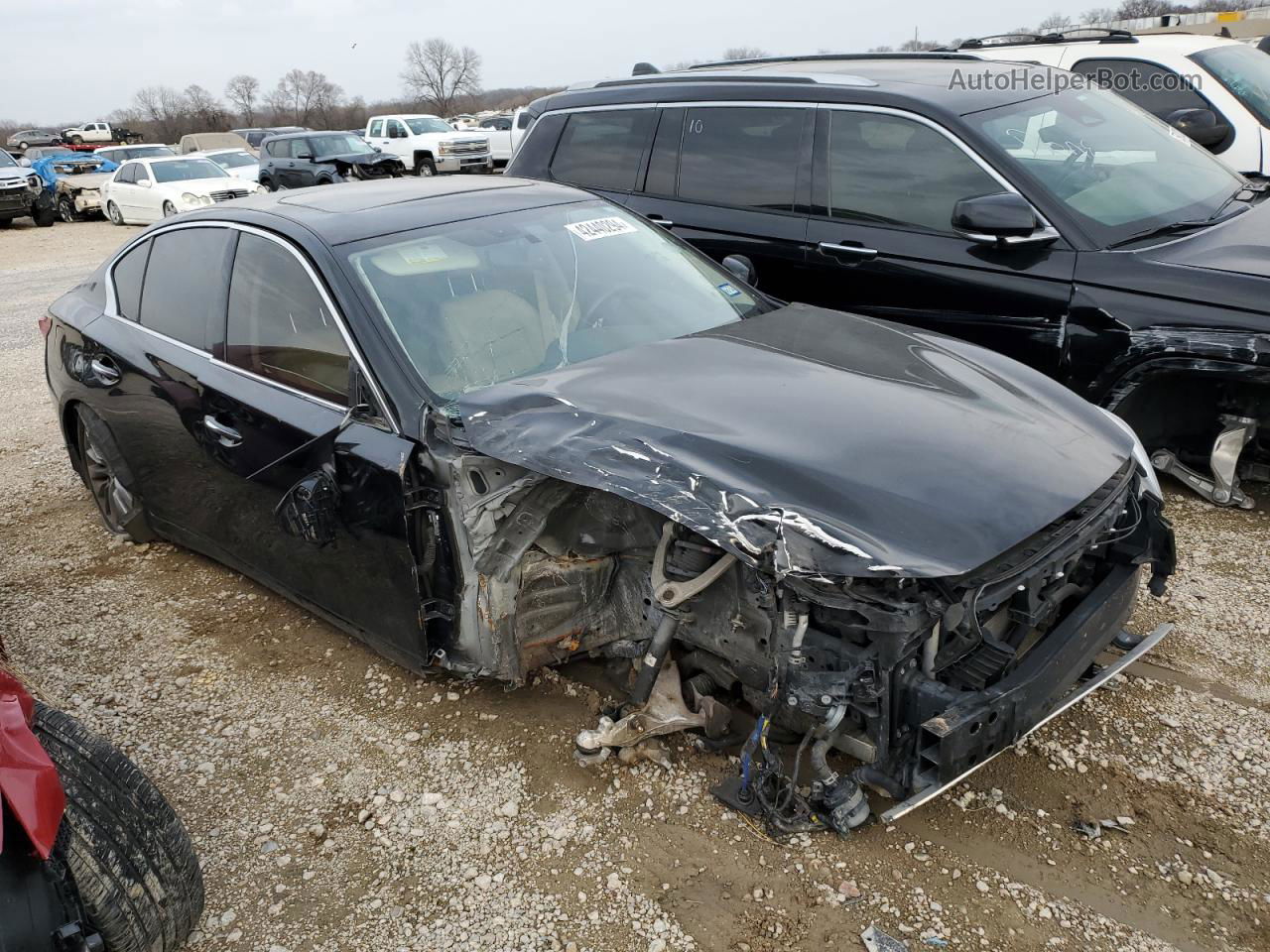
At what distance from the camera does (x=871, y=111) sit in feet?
15.9

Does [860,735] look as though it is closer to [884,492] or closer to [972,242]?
[884,492]

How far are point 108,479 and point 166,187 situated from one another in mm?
15912

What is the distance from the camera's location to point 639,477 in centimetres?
247

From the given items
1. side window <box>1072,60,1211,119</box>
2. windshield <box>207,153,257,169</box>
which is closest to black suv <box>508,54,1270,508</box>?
side window <box>1072,60,1211,119</box>

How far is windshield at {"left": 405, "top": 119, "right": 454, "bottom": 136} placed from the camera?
968 inches

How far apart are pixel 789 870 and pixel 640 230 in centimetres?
254

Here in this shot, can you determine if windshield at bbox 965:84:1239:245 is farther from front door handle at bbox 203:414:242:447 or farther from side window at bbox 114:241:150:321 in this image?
side window at bbox 114:241:150:321

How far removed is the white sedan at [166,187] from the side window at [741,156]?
14589mm

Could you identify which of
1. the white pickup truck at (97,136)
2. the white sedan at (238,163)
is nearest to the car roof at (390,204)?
the white sedan at (238,163)

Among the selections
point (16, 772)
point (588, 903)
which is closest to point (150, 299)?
point (16, 772)

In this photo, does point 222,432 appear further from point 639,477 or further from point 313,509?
point 639,477

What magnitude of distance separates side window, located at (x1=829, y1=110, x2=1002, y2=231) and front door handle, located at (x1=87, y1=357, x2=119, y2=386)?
346cm

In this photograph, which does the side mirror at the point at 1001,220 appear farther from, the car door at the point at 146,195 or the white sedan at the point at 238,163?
the white sedan at the point at 238,163

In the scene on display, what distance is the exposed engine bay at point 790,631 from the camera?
2.34m
